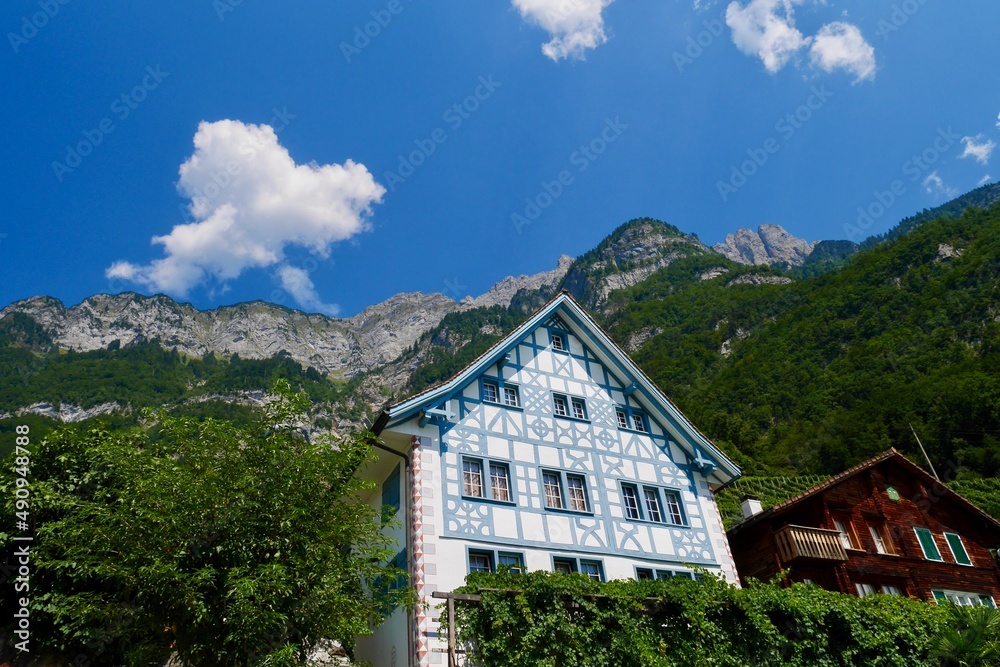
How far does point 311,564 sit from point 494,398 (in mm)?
9241

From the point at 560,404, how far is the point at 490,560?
6.24 m

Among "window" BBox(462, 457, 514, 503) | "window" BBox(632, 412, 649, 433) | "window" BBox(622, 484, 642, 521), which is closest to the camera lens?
"window" BBox(462, 457, 514, 503)

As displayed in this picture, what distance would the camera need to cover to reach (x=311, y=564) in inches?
541

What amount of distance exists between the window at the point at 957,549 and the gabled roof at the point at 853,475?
4.82ft

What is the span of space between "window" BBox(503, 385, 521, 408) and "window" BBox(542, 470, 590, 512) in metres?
2.30

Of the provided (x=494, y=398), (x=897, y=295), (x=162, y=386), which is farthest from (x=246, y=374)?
(x=494, y=398)

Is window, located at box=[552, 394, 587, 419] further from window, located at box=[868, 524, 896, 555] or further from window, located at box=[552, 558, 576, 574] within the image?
window, located at box=[868, 524, 896, 555]

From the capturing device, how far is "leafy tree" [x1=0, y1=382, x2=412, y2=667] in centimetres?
1293

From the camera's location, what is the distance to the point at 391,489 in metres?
20.9

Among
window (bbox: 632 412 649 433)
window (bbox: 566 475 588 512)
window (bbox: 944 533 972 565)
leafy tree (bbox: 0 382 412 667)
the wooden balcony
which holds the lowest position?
leafy tree (bbox: 0 382 412 667)

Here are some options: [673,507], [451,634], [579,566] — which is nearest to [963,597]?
[673,507]

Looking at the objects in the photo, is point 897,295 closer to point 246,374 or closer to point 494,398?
point 494,398

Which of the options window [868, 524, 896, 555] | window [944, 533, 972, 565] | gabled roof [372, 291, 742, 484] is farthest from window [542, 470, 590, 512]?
window [944, 533, 972, 565]

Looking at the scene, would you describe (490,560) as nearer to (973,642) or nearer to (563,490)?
(563,490)
